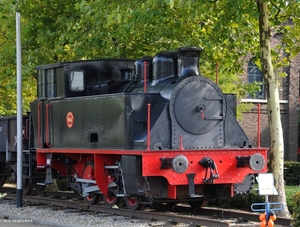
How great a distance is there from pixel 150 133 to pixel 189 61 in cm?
175

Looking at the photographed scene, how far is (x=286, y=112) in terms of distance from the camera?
3247 cm

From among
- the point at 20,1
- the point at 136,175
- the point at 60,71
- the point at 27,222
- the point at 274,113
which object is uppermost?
the point at 20,1

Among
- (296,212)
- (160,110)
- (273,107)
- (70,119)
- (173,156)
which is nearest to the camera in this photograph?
(296,212)

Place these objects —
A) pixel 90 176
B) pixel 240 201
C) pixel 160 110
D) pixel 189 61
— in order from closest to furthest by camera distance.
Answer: pixel 160 110 < pixel 189 61 < pixel 90 176 < pixel 240 201

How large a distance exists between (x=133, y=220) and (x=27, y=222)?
2.16 meters

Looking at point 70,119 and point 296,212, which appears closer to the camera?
point 296,212

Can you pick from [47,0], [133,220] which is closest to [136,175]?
[133,220]

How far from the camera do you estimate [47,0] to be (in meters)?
17.7

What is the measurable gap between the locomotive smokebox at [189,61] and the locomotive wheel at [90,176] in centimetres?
305

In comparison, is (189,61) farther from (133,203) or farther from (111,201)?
(111,201)

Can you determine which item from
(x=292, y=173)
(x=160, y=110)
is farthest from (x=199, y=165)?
(x=292, y=173)

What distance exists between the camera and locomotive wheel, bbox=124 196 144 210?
13.9 m

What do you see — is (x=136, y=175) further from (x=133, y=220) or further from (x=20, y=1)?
(x=20, y=1)

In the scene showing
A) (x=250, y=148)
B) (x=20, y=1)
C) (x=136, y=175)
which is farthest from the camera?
(x=20, y=1)
